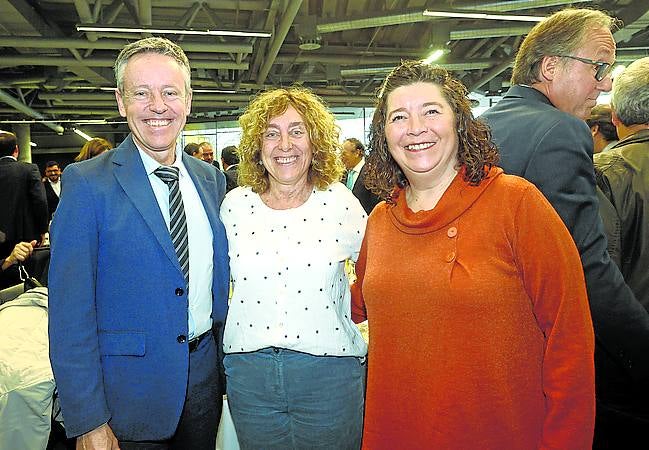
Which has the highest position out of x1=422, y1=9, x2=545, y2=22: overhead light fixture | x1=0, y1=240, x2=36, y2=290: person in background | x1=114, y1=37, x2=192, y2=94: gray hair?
x1=422, y1=9, x2=545, y2=22: overhead light fixture

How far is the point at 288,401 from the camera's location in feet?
6.25

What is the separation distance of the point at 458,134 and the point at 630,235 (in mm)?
761

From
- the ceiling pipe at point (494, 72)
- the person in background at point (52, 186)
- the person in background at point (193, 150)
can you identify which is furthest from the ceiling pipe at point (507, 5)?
the person in background at point (52, 186)

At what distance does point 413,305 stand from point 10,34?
9060 mm

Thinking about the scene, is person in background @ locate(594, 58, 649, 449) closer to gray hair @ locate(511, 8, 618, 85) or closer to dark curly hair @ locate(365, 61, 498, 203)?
gray hair @ locate(511, 8, 618, 85)

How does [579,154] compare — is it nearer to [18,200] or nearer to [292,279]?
[292,279]

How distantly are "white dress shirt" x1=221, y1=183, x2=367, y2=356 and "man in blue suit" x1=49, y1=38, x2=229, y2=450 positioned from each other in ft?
0.38

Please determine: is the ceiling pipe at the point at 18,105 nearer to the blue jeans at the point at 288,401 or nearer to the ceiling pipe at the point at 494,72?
the ceiling pipe at the point at 494,72

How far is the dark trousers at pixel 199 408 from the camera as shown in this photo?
6.09 feet

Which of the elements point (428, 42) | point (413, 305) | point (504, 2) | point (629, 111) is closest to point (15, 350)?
point (413, 305)

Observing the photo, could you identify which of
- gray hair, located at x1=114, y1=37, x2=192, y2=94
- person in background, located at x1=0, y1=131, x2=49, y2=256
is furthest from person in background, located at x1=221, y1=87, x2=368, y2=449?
person in background, located at x1=0, y1=131, x2=49, y2=256

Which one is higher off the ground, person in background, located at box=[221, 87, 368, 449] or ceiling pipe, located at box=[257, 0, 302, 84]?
ceiling pipe, located at box=[257, 0, 302, 84]

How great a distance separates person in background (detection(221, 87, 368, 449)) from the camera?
1.91m

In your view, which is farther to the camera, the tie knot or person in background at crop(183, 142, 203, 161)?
person in background at crop(183, 142, 203, 161)
